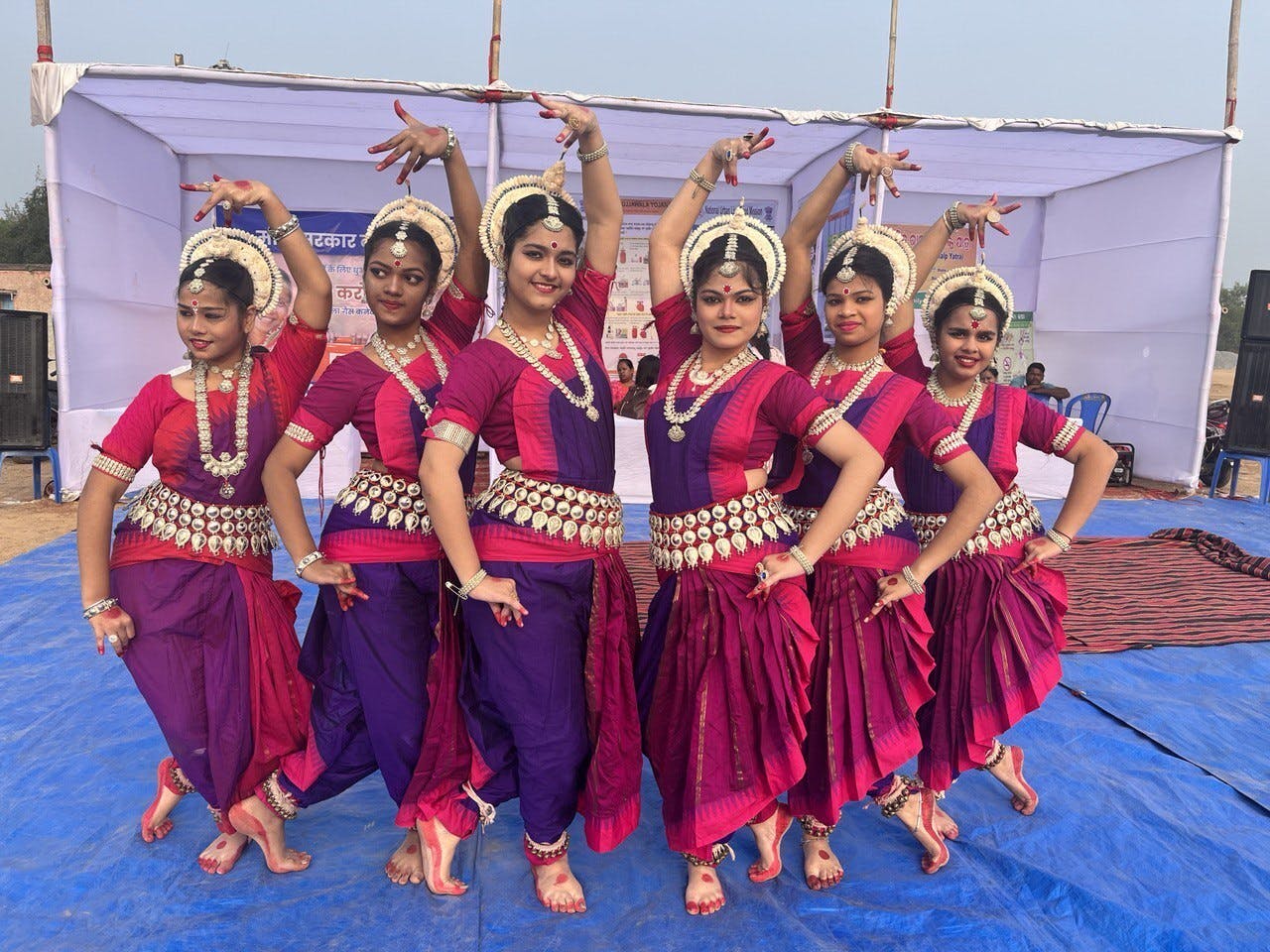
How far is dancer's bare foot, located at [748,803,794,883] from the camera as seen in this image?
85.7 inches

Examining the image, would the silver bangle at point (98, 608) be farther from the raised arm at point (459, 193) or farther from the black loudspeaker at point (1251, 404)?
the black loudspeaker at point (1251, 404)

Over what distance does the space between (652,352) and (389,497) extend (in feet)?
23.6

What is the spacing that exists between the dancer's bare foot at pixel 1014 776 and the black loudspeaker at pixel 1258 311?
24.0 ft

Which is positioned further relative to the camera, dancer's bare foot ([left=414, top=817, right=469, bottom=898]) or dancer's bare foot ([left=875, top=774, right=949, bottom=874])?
dancer's bare foot ([left=875, top=774, right=949, bottom=874])

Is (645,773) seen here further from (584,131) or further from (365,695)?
(584,131)

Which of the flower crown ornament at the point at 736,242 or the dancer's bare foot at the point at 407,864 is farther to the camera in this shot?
the dancer's bare foot at the point at 407,864

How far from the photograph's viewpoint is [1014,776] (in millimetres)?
2523

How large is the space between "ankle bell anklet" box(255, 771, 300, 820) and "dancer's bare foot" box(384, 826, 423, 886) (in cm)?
29

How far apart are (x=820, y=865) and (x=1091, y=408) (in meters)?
8.55

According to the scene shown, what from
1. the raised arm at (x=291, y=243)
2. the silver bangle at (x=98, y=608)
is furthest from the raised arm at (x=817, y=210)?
the silver bangle at (x=98, y=608)

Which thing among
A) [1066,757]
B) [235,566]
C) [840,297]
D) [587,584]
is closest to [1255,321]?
[1066,757]

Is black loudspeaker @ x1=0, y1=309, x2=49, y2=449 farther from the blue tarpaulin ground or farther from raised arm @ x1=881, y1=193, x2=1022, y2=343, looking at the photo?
raised arm @ x1=881, y1=193, x2=1022, y2=343

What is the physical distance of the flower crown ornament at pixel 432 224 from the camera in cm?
211

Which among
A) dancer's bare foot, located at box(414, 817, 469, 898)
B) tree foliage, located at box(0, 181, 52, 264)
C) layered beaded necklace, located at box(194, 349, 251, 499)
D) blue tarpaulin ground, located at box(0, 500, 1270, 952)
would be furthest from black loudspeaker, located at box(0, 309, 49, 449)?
tree foliage, located at box(0, 181, 52, 264)
